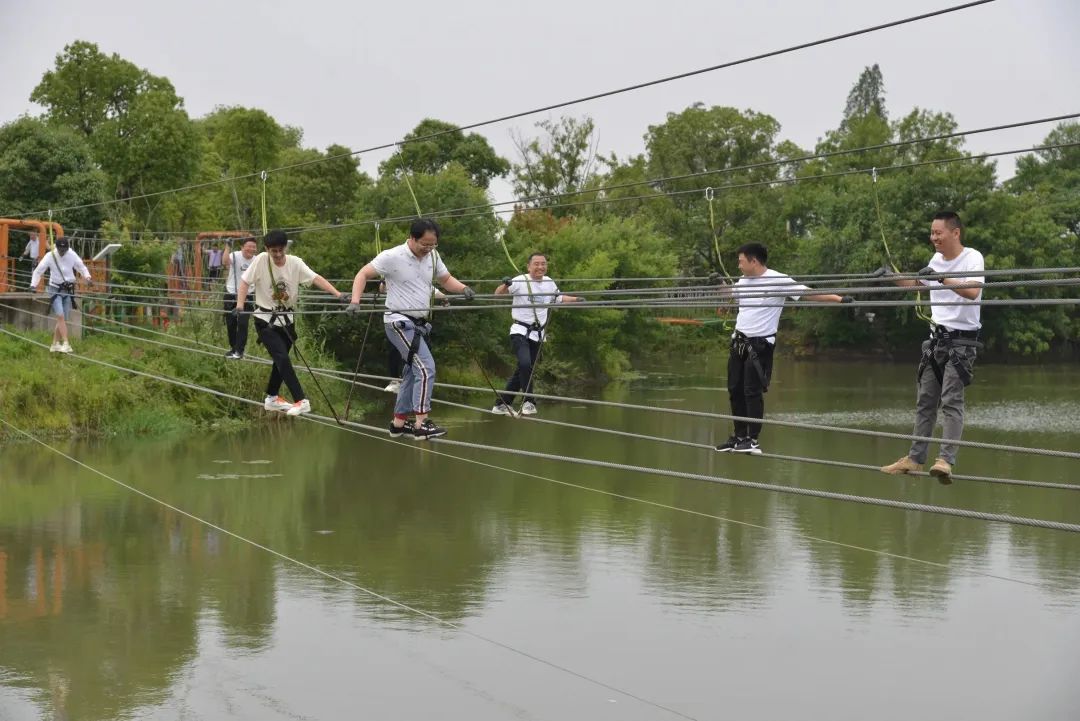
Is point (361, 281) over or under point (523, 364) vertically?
over

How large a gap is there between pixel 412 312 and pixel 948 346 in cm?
422

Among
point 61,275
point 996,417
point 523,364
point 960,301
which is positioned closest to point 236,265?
point 61,275

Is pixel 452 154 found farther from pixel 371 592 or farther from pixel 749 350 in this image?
pixel 749 350

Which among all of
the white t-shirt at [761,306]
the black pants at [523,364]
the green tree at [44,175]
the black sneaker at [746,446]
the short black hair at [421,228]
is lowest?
the black sneaker at [746,446]

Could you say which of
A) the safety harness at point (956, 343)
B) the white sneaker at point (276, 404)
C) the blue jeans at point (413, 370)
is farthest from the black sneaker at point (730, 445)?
the white sneaker at point (276, 404)

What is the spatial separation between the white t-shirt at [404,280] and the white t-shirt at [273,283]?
1.39 m

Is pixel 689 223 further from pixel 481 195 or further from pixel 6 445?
pixel 6 445

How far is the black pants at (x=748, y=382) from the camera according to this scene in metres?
10.0

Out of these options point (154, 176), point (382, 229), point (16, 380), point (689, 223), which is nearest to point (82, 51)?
point (154, 176)

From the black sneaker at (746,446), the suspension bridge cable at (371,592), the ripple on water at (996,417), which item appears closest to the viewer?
the black sneaker at (746,446)

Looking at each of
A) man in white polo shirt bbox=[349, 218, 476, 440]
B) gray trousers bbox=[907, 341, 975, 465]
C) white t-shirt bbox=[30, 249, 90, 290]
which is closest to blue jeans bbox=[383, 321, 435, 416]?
man in white polo shirt bbox=[349, 218, 476, 440]

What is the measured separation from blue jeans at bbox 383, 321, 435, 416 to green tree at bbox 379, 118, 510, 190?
147 ft

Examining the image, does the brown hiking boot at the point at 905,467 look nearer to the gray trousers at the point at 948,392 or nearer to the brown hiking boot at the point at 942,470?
the gray trousers at the point at 948,392

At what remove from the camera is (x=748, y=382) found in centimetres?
1005
